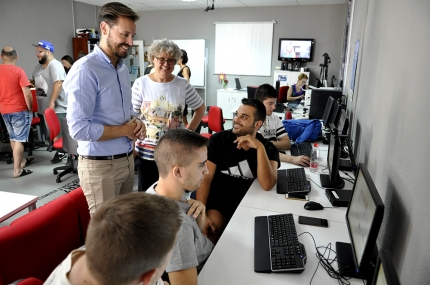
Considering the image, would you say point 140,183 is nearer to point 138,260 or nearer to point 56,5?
point 138,260

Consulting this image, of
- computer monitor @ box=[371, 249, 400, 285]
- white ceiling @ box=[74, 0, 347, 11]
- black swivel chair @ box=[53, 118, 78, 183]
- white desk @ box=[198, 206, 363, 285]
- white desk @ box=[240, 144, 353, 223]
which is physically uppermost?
white ceiling @ box=[74, 0, 347, 11]

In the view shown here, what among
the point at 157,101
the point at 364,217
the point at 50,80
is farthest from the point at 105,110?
the point at 50,80

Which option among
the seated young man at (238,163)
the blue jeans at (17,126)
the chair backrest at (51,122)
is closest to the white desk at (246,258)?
the seated young man at (238,163)

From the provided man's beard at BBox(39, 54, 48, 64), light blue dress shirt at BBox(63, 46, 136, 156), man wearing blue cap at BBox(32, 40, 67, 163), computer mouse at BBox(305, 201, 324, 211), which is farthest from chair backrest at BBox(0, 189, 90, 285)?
man's beard at BBox(39, 54, 48, 64)

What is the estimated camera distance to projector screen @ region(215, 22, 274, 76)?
25.7 feet

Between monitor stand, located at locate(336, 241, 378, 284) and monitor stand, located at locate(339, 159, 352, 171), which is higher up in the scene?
monitor stand, located at locate(339, 159, 352, 171)

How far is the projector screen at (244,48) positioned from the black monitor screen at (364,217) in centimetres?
698

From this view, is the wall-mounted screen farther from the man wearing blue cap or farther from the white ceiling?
the man wearing blue cap

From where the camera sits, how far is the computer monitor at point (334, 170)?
74.8 inches

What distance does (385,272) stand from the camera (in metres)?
0.69

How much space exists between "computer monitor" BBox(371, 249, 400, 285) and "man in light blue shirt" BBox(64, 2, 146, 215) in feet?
4.63

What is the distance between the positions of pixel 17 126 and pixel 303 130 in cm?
377

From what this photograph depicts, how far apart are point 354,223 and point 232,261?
0.53 metres

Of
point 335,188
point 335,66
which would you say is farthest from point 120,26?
point 335,66
